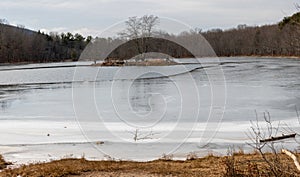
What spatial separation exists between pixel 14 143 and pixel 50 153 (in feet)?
4.89

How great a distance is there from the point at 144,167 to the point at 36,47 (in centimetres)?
8321

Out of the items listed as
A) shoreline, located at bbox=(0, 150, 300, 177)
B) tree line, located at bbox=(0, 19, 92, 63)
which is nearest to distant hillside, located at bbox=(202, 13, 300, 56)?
tree line, located at bbox=(0, 19, 92, 63)

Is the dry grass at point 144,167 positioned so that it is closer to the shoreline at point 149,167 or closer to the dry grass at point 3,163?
the shoreline at point 149,167

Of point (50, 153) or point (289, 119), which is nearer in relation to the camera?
point (50, 153)

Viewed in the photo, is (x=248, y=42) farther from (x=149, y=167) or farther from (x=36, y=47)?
(x=149, y=167)

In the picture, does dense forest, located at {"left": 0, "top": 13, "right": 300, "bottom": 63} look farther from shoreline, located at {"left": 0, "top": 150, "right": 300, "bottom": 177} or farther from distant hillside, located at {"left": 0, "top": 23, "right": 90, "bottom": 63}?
shoreline, located at {"left": 0, "top": 150, "right": 300, "bottom": 177}

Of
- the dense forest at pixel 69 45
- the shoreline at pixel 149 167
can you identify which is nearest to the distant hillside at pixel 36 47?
the dense forest at pixel 69 45

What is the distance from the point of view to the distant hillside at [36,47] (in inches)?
3150

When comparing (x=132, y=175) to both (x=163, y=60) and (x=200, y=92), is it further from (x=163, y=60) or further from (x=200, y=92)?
(x=163, y=60)

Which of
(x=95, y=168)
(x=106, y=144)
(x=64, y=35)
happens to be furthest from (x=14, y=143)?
(x=64, y=35)

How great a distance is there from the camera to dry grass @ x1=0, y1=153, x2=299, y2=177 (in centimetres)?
592

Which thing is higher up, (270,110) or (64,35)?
(64,35)

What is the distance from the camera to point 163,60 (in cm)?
3669

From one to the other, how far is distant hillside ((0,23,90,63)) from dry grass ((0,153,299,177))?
72595 millimetres
